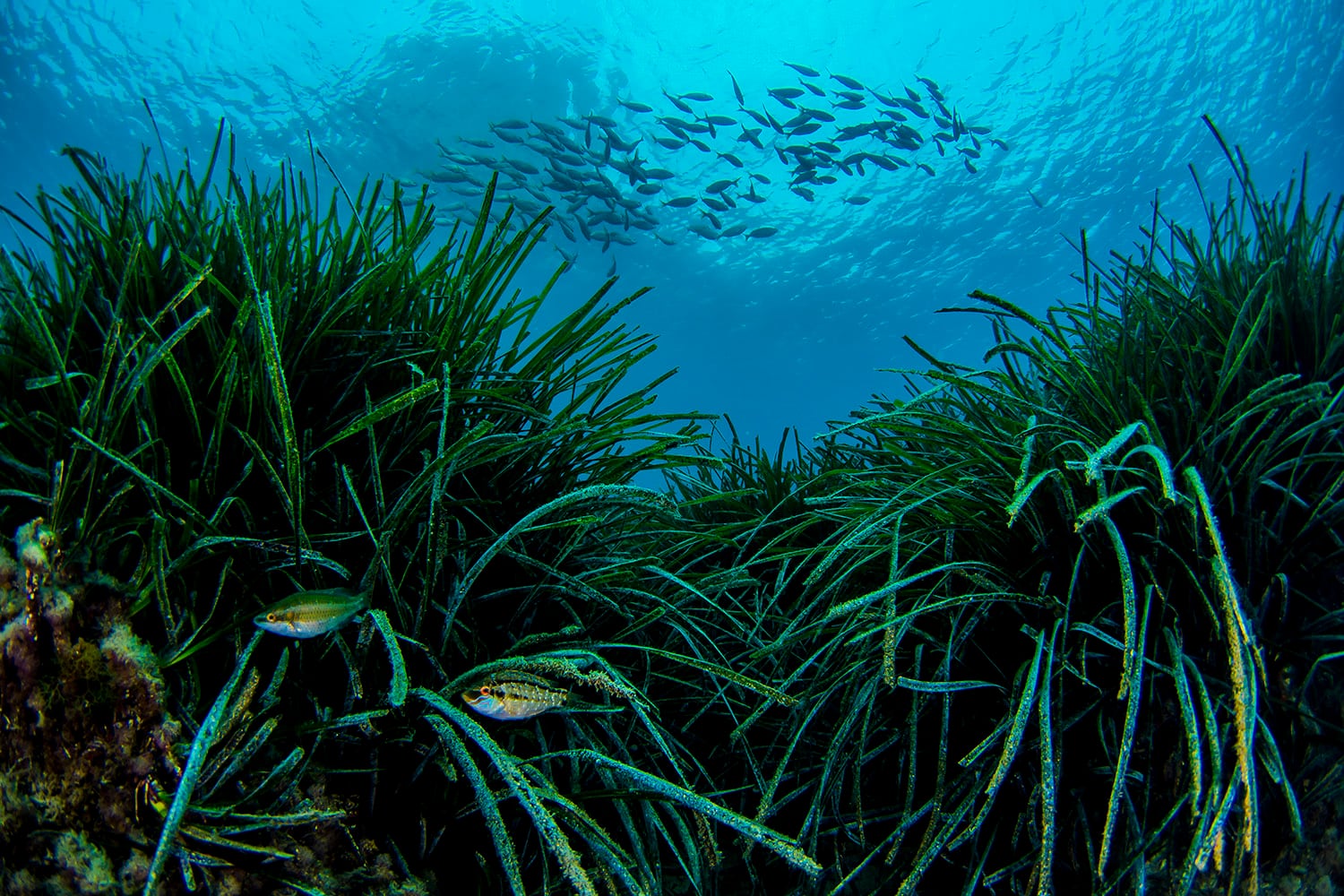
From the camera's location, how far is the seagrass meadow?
1066mm

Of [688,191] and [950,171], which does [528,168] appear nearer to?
[688,191]

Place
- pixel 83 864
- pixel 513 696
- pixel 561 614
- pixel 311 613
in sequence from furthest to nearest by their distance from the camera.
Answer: pixel 561 614 < pixel 513 696 < pixel 311 613 < pixel 83 864

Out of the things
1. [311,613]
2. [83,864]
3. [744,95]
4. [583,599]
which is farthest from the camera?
[744,95]

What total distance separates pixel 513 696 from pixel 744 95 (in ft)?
144

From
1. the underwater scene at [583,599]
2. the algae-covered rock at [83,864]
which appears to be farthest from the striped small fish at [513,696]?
the algae-covered rock at [83,864]

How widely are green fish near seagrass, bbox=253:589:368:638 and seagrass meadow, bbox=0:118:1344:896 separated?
0.16 ft

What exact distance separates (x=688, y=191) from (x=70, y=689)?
42.1m

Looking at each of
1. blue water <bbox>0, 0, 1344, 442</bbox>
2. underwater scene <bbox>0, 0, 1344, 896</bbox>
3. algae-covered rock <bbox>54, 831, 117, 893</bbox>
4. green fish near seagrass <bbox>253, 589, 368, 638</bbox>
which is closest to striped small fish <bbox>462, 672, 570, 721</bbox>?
underwater scene <bbox>0, 0, 1344, 896</bbox>

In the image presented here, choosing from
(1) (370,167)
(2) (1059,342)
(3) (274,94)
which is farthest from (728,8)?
(2) (1059,342)

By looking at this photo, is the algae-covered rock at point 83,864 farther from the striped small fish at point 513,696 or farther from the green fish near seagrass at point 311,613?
the striped small fish at point 513,696

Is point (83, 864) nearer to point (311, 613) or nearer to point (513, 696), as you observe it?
point (311, 613)

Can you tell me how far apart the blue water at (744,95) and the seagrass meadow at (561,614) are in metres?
25.5

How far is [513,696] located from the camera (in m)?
1.25

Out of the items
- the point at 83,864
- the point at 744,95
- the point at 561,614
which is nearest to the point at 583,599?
the point at 561,614
